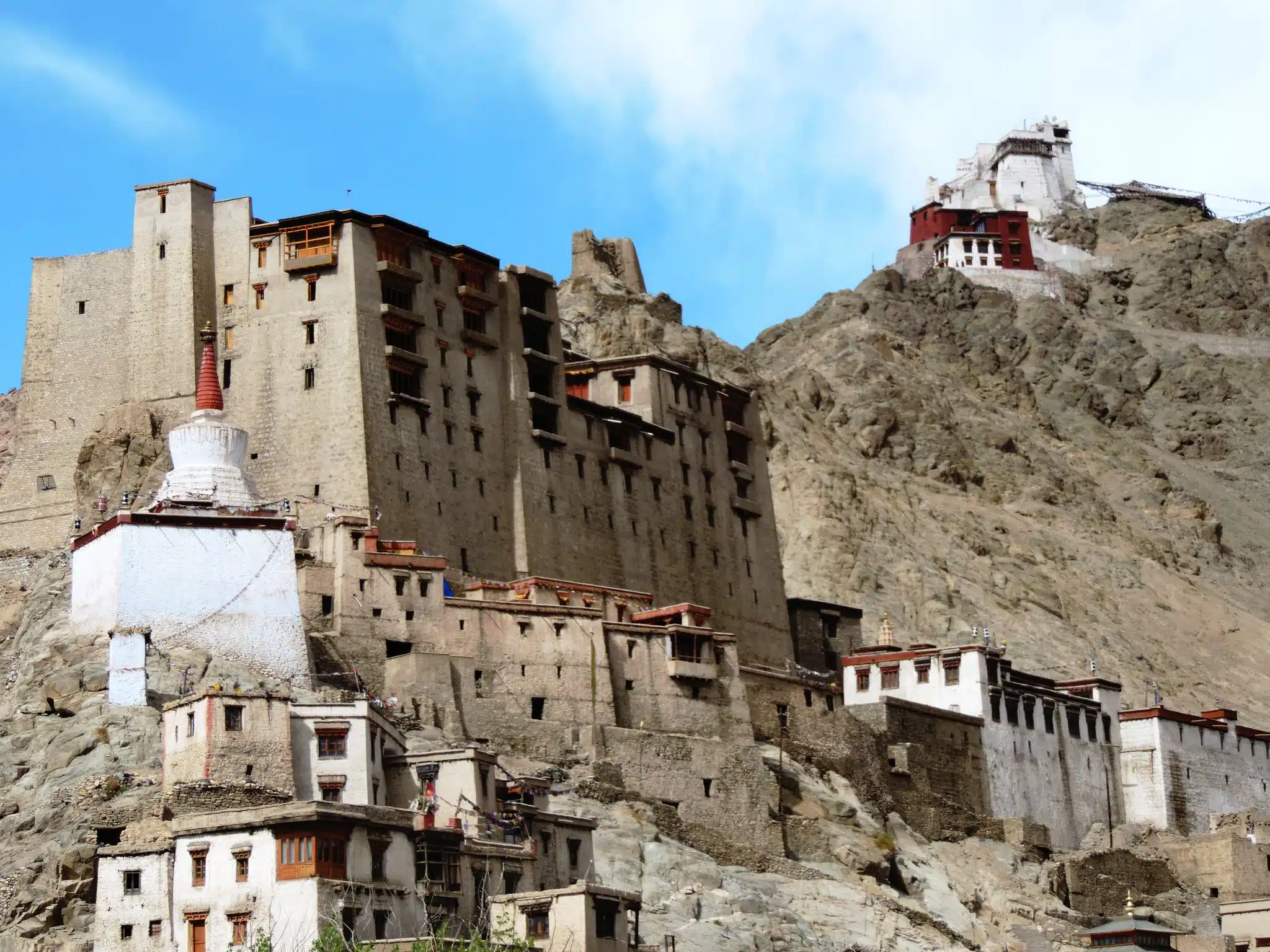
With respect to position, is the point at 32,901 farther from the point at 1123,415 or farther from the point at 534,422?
the point at 1123,415

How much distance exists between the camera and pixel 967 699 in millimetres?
83438

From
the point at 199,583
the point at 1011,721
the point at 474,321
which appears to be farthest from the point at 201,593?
the point at 1011,721

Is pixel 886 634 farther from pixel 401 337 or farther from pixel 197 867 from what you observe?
pixel 197 867

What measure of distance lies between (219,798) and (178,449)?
58.9ft

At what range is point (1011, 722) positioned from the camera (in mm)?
84188

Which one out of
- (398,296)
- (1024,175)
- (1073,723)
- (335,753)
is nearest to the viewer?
(335,753)

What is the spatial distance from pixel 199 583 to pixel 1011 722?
31.1 metres

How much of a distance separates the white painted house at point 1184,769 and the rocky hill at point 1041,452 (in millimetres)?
13087

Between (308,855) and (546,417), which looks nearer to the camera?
(308,855)

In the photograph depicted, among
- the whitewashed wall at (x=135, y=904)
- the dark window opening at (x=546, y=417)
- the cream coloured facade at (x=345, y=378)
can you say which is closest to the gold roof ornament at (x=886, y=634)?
the cream coloured facade at (x=345, y=378)

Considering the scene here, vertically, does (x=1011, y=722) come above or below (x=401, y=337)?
below

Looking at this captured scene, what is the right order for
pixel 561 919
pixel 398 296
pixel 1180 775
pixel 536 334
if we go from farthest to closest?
1. pixel 1180 775
2. pixel 536 334
3. pixel 398 296
4. pixel 561 919

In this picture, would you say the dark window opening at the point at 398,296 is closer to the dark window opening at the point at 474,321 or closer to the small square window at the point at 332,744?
the dark window opening at the point at 474,321

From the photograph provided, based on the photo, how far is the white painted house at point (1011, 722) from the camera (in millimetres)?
83188
